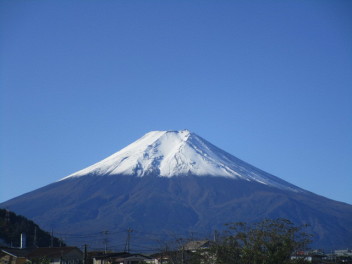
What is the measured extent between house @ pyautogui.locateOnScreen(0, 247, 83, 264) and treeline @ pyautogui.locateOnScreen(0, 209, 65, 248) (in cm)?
1307

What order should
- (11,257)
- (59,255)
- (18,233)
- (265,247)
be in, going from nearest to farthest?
(265,247)
(11,257)
(59,255)
(18,233)

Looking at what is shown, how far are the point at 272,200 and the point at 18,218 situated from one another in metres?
120

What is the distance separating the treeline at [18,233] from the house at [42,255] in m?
13.1

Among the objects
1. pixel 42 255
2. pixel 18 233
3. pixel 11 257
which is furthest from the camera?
pixel 18 233

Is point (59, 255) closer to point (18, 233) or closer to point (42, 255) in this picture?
point (42, 255)

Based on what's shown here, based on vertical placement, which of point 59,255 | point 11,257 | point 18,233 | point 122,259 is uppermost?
point 18,233

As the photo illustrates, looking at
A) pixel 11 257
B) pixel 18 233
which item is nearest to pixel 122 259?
pixel 11 257

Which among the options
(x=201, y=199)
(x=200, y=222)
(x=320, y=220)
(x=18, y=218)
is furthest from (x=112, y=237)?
(x=18, y=218)

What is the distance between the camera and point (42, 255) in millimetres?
50406

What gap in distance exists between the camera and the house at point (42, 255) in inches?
1925

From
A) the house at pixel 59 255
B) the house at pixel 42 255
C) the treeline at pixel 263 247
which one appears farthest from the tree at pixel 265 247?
the house at pixel 59 255

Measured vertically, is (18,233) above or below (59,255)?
above

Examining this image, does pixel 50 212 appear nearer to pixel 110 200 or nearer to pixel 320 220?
pixel 110 200

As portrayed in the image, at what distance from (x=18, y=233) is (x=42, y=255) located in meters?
21.8
